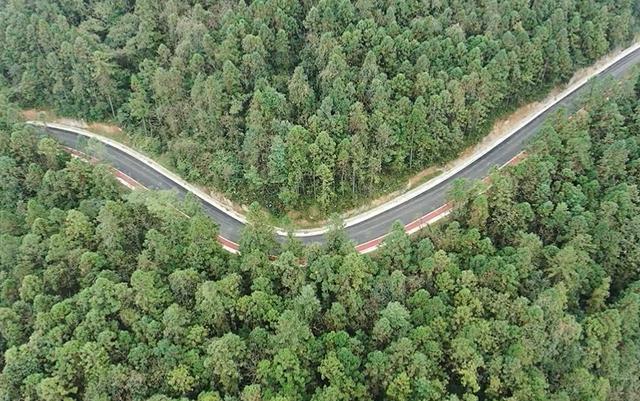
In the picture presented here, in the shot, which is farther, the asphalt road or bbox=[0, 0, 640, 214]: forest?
the asphalt road

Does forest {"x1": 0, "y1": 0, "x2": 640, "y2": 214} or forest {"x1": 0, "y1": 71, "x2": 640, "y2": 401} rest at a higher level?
forest {"x1": 0, "y1": 0, "x2": 640, "y2": 214}

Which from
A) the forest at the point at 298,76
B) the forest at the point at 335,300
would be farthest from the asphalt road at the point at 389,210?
the forest at the point at 335,300

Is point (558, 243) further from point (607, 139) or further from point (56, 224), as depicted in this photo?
point (56, 224)

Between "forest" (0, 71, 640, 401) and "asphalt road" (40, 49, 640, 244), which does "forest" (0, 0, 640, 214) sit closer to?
"asphalt road" (40, 49, 640, 244)

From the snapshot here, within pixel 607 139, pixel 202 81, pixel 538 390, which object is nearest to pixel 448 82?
pixel 607 139

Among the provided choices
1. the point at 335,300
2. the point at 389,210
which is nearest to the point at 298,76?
the point at 389,210

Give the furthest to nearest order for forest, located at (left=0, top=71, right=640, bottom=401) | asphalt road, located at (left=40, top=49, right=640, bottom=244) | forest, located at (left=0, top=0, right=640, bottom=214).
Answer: asphalt road, located at (left=40, top=49, right=640, bottom=244) < forest, located at (left=0, top=0, right=640, bottom=214) < forest, located at (left=0, top=71, right=640, bottom=401)

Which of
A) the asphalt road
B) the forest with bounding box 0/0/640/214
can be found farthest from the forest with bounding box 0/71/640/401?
the forest with bounding box 0/0/640/214

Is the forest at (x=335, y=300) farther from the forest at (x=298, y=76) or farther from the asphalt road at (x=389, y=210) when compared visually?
the forest at (x=298, y=76)
